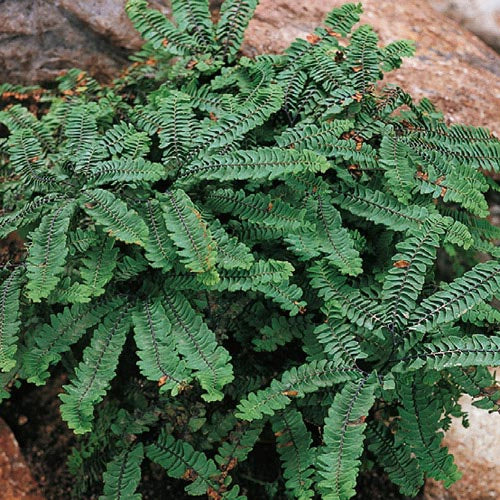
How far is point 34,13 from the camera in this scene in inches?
147

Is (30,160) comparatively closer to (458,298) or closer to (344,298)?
(344,298)

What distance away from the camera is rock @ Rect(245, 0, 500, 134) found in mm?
3596

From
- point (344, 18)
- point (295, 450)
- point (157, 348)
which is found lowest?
point (295, 450)

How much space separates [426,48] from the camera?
148 inches

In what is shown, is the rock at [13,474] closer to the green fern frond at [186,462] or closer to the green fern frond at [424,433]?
the green fern frond at [186,462]

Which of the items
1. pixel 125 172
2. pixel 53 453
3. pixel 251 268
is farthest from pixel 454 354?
pixel 53 453

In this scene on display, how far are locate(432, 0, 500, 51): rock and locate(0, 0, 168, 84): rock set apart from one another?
186 cm

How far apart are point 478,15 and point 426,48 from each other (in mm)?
658

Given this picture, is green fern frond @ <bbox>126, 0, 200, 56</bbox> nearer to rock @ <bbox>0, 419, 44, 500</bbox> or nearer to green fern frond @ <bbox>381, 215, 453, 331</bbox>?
green fern frond @ <bbox>381, 215, 453, 331</bbox>

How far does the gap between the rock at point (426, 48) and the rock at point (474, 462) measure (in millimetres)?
1660

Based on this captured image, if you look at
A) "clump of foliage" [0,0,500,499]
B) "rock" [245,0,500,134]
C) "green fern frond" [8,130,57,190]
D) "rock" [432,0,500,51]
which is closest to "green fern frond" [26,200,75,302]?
"clump of foliage" [0,0,500,499]

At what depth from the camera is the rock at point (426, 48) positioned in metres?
3.60

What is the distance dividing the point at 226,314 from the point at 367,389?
775 mm

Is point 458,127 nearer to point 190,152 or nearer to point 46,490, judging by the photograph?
point 190,152
